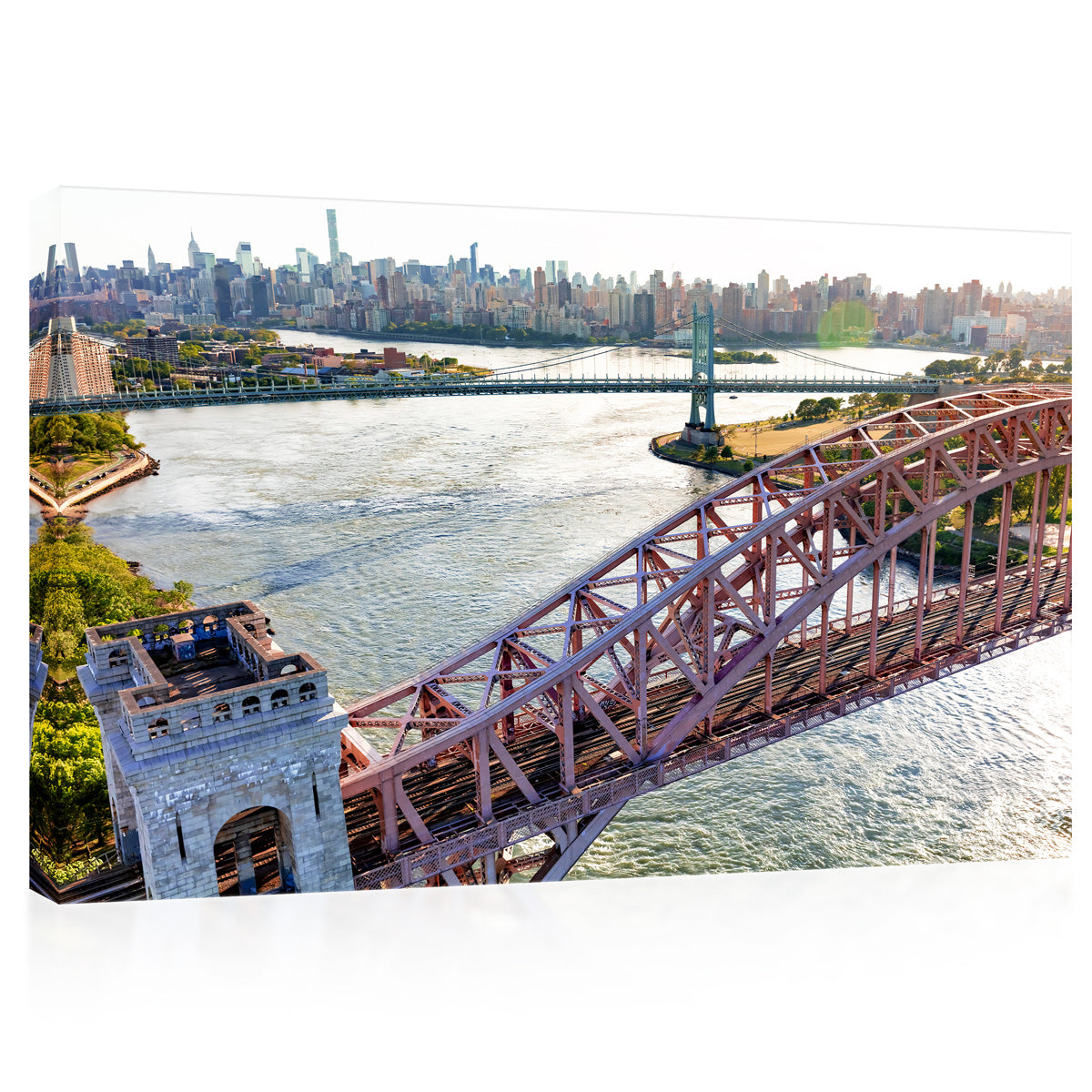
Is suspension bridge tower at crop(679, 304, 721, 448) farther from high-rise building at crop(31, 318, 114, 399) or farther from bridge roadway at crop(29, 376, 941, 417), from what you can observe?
high-rise building at crop(31, 318, 114, 399)

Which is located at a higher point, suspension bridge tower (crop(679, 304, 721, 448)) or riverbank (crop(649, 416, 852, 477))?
suspension bridge tower (crop(679, 304, 721, 448))

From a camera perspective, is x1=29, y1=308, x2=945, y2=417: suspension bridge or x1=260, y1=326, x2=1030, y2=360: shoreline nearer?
x1=260, y1=326, x2=1030, y2=360: shoreline

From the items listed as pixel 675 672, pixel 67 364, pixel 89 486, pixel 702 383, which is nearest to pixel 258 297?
pixel 67 364

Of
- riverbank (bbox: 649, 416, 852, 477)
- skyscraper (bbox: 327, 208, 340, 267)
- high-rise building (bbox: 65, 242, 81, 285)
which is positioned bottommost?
riverbank (bbox: 649, 416, 852, 477)

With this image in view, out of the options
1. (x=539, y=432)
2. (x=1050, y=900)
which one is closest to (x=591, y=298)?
(x=539, y=432)

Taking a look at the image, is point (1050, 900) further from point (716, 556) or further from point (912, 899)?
point (716, 556)

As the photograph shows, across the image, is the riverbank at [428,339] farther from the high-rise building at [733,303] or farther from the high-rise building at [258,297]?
the high-rise building at [733,303]

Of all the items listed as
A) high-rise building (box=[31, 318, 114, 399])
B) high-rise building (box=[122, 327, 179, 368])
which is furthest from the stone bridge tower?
high-rise building (box=[122, 327, 179, 368])
